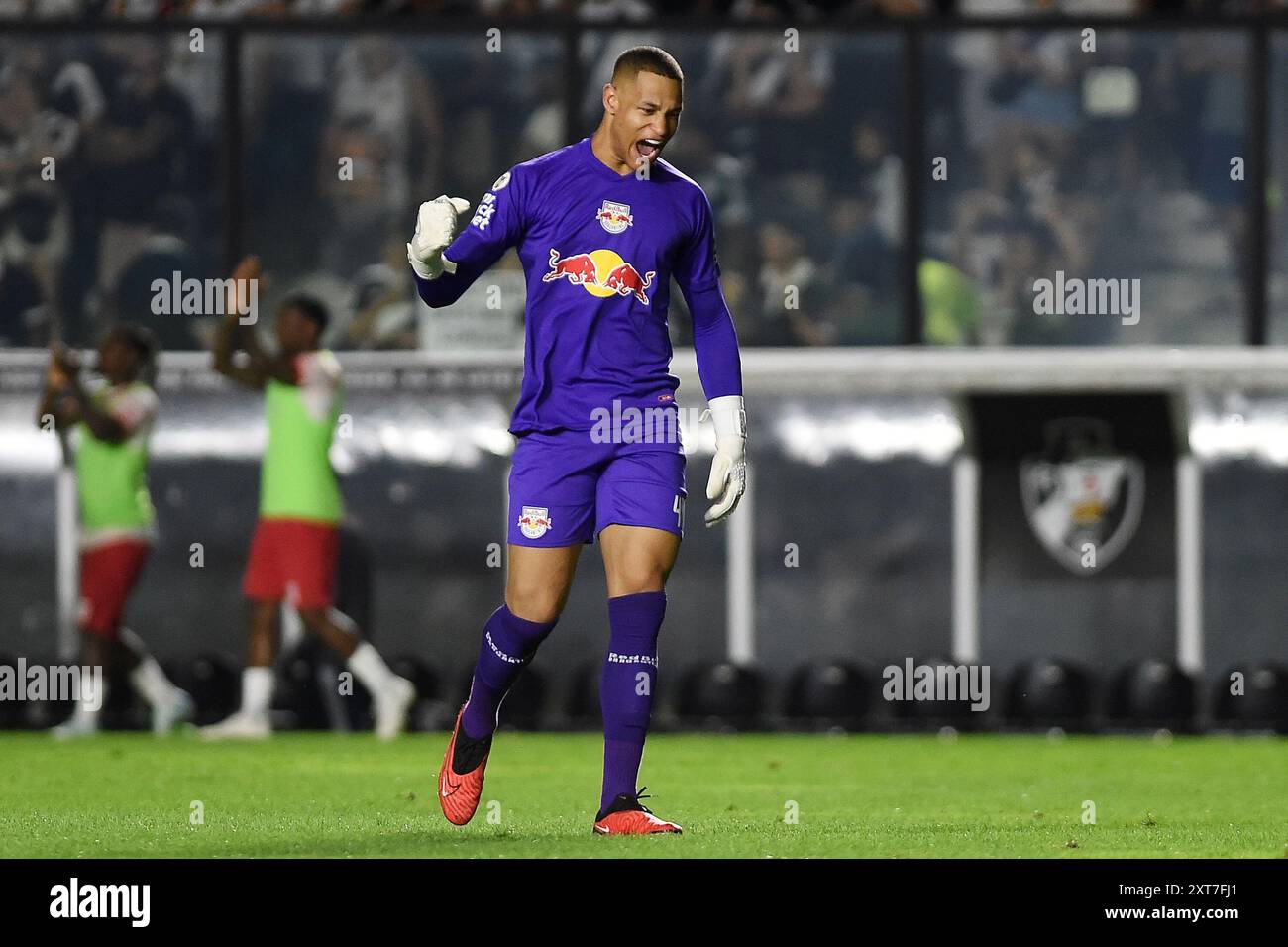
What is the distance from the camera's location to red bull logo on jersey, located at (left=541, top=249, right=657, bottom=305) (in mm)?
7656

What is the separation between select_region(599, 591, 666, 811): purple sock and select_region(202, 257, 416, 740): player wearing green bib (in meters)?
6.51

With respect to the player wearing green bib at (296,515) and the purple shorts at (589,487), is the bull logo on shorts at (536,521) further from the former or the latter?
the player wearing green bib at (296,515)

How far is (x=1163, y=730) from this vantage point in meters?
15.3

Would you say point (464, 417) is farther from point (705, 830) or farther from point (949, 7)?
point (705, 830)

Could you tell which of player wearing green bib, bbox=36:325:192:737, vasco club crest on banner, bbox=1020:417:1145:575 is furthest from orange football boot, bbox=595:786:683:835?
vasco club crest on banner, bbox=1020:417:1145:575

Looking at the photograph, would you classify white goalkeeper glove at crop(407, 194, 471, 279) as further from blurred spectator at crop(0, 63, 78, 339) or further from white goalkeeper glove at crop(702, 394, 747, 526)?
blurred spectator at crop(0, 63, 78, 339)

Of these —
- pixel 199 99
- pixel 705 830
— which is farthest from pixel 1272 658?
pixel 705 830

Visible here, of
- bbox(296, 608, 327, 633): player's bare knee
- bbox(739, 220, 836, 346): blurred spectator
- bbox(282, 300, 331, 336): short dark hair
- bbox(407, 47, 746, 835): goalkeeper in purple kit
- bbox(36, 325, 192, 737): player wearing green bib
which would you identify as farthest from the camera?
bbox(739, 220, 836, 346): blurred spectator

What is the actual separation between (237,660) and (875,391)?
4385 millimetres

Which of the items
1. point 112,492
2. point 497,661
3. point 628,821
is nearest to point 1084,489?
point 112,492

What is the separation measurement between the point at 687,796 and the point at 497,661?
2.33m

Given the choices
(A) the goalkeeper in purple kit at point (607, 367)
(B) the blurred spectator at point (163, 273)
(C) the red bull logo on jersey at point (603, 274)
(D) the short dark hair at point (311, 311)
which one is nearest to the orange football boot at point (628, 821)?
(A) the goalkeeper in purple kit at point (607, 367)

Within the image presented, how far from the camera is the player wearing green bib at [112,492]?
586 inches

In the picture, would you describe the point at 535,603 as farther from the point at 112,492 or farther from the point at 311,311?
the point at 112,492
